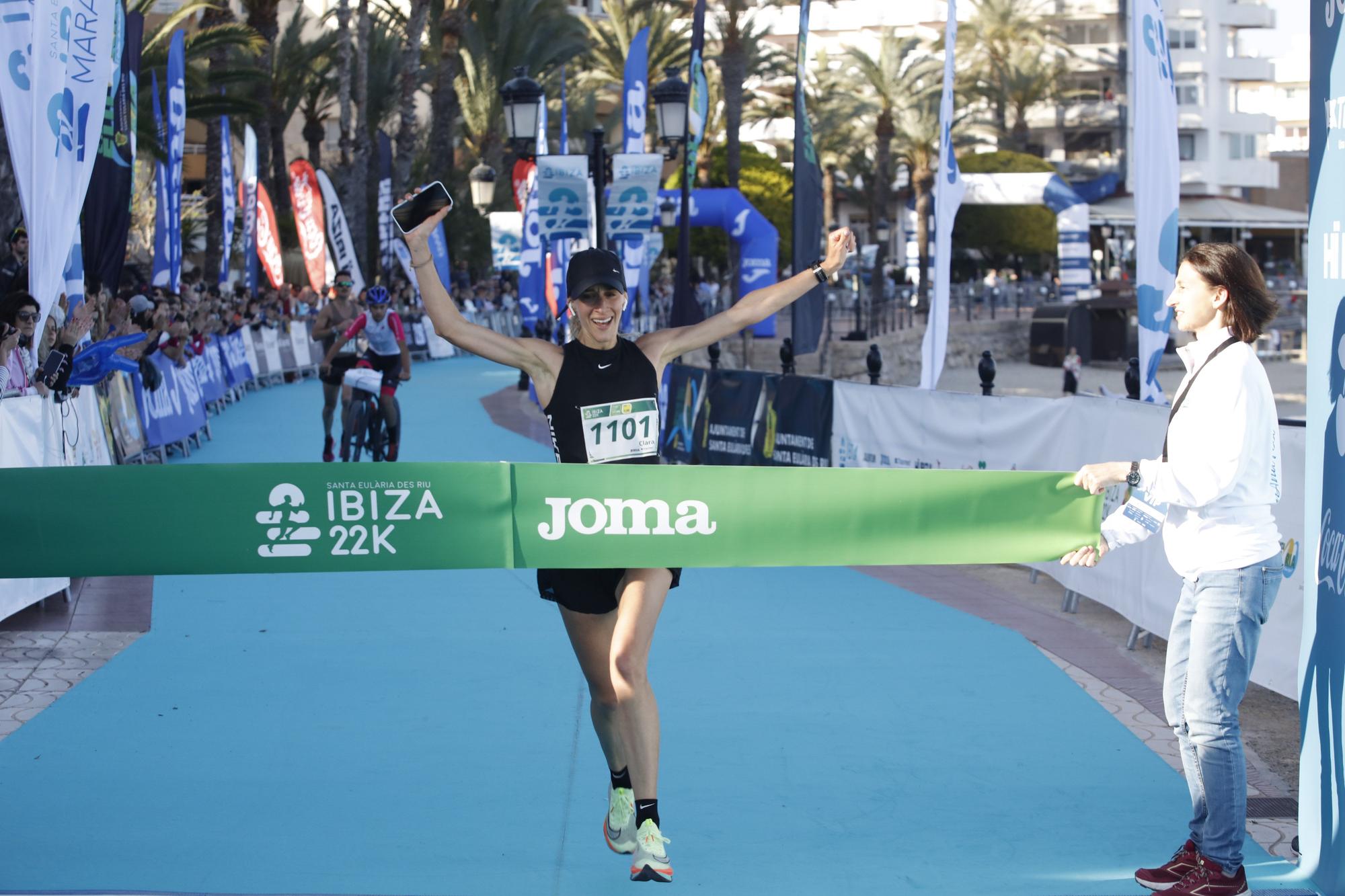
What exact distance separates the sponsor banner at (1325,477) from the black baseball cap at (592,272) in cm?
208

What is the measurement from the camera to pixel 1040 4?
231 feet

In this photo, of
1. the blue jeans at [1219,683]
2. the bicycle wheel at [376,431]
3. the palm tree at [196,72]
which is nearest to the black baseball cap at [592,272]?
the blue jeans at [1219,683]

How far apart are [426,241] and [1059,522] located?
2.22m

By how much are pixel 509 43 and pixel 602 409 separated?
131ft

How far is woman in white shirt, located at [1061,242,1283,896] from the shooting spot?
406 centimetres

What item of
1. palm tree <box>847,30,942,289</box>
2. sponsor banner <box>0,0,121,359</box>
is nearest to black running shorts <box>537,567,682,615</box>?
sponsor banner <box>0,0,121,359</box>

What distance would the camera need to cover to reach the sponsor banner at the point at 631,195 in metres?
17.5

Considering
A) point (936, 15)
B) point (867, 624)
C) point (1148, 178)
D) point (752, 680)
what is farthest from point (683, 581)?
point (936, 15)

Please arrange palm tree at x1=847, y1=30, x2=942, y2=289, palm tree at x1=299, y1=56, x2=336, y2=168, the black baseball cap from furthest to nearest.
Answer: palm tree at x1=847, y1=30, x2=942, y2=289 < palm tree at x1=299, y1=56, x2=336, y2=168 < the black baseball cap

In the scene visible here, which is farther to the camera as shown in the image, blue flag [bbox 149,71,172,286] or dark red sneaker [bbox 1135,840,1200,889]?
blue flag [bbox 149,71,172,286]

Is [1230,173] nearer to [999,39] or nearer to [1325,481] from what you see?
[999,39]

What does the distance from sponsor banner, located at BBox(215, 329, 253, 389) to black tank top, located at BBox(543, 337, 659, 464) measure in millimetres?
18286

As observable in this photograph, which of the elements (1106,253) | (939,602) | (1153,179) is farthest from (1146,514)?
(1106,253)

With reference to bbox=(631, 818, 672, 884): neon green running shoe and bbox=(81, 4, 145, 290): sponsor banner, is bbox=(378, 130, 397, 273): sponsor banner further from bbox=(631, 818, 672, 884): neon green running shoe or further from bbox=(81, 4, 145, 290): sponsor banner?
bbox=(631, 818, 672, 884): neon green running shoe
